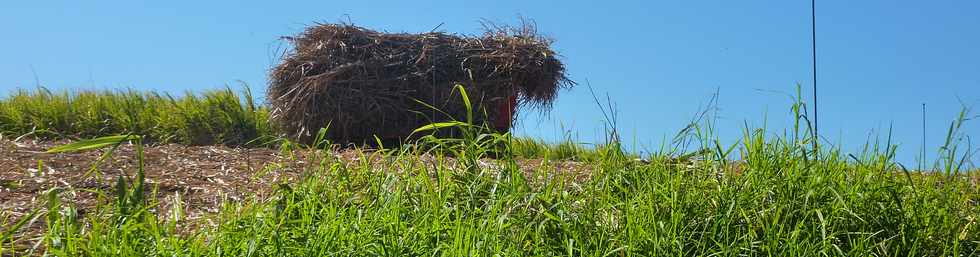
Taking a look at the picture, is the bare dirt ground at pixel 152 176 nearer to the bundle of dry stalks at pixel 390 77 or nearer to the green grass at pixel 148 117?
the bundle of dry stalks at pixel 390 77

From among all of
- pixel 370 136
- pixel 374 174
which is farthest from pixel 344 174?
pixel 370 136

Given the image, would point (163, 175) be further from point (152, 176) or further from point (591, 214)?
point (591, 214)

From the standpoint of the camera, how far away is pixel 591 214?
3.13 metres

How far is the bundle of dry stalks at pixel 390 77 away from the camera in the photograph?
6359 millimetres

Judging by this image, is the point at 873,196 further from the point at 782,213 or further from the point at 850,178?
the point at 782,213

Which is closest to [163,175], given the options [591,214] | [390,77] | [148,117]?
[591,214]

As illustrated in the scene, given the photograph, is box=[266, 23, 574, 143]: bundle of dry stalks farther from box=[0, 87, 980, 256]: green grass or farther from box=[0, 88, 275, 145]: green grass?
box=[0, 87, 980, 256]: green grass

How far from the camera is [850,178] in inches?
141

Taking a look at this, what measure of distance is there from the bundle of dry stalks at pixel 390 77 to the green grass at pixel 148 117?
1.10 meters

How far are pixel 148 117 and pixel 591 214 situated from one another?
5.80 meters

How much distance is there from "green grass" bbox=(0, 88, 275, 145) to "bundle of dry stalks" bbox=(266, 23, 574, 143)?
1.10 meters

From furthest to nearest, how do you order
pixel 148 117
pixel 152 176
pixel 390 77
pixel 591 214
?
pixel 148 117, pixel 390 77, pixel 152 176, pixel 591 214

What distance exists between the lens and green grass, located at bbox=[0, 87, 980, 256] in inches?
113

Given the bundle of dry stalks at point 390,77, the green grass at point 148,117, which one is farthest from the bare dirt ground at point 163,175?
the green grass at point 148,117
